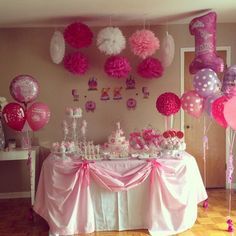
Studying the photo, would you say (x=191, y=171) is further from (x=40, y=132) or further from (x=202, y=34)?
(x=40, y=132)

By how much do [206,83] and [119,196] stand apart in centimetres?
145

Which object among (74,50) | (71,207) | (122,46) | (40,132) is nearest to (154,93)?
(122,46)

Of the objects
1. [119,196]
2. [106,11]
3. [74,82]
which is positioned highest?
[106,11]

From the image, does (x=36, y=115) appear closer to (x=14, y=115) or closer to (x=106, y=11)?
(x=14, y=115)

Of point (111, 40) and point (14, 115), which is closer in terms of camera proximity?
point (14, 115)

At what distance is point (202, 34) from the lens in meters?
3.89

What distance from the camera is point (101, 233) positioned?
3549mm

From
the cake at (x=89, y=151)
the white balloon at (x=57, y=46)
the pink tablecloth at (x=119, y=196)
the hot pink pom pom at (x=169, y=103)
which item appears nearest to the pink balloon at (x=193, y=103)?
the hot pink pom pom at (x=169, y=103)

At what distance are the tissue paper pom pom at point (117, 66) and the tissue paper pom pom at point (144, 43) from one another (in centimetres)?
20

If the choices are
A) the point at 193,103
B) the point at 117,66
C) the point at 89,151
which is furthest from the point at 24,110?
the point at 193,103

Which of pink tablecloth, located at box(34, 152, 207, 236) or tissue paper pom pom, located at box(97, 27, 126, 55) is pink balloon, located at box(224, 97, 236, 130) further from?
tissue paper pom pom, located at box(97, 27, 126, 55)

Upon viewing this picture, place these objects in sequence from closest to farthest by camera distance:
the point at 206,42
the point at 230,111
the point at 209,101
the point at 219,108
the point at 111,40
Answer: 1. the point at 230,111
2. the point at 219,108
3. the point at 209,101
4. the point at 206,42
5. the point at 111,40

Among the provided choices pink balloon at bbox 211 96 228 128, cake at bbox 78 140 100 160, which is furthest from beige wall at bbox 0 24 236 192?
pink balloon at bbox 211 96 228 128

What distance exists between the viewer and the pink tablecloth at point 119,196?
3.49 meters
